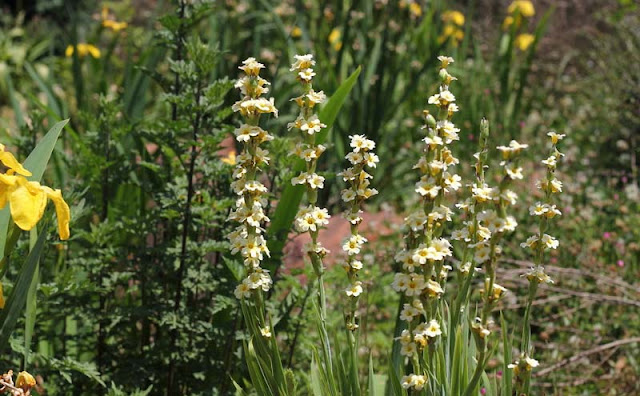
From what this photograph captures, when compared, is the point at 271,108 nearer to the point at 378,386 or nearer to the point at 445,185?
the point at 445,185

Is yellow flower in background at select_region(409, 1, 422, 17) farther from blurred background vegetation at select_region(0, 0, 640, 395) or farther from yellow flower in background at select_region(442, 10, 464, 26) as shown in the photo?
yellow flower in background at select_region(442, 10, 464, 26)

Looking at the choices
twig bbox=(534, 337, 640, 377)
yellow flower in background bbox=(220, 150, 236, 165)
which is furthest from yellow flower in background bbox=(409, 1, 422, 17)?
twig bbox=(534, 337, 640, 377)

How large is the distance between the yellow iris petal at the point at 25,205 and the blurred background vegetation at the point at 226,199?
40 centimetres

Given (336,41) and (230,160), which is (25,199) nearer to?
(230,160)

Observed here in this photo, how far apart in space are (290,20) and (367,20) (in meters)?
1.14

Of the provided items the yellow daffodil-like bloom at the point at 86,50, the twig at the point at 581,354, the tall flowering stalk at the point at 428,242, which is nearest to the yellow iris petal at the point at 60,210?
the tall flowering stalk at the point at 428,242

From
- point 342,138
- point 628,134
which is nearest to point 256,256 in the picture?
point 342,138

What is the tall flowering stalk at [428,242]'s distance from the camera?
1285mm

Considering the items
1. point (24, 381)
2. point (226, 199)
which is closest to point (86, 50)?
point (226, 199)

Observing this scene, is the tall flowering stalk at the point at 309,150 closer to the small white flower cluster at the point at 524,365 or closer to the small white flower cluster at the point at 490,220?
the small white flower cluster at the point at 490,220

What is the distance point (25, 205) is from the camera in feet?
4.15

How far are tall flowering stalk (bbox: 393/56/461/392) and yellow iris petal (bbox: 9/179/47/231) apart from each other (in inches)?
22.3

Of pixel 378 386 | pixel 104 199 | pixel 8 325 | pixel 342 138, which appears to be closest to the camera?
pixel 8 325

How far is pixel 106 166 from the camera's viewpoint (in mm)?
2146
